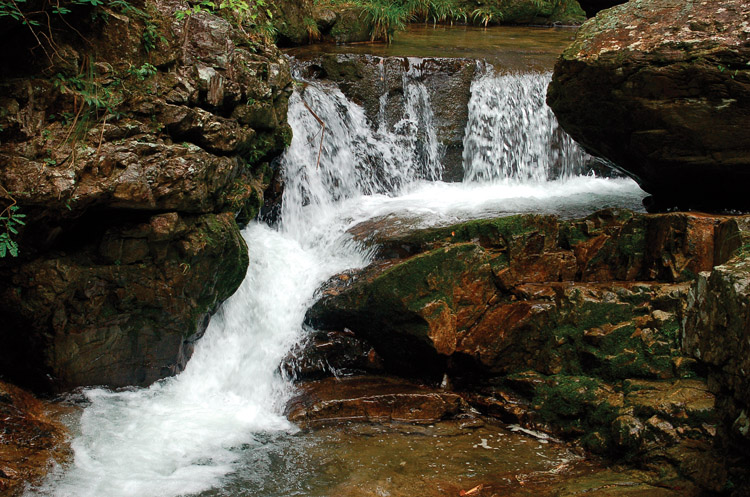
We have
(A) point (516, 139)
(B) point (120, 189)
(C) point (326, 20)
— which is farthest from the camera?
(C) point (326, 20)

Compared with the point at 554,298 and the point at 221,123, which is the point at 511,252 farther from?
the point at 221,123

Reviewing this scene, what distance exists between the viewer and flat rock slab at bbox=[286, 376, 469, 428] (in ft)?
15.5

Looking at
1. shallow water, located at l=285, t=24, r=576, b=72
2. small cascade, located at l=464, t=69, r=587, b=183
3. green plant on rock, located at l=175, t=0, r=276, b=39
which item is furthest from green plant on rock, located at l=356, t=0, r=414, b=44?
green plant on rock, located at l=175, t=0, r=276, b=39

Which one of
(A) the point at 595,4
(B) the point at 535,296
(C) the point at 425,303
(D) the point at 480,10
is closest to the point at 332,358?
(C) the point at 425,303

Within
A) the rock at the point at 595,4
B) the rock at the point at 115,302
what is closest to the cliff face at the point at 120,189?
the rock at the point at 115,302

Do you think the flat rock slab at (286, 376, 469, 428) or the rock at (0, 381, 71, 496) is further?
the flat rock slab at (286, 376, 469, 428)

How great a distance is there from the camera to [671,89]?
4895 mm

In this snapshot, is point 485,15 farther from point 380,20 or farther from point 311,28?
point 311,28

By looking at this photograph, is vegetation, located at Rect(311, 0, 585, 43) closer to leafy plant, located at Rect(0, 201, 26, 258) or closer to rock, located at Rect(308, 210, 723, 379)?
rock, located at Rect(308, 210, 723, 379)

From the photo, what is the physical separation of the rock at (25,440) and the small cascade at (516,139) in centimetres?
593

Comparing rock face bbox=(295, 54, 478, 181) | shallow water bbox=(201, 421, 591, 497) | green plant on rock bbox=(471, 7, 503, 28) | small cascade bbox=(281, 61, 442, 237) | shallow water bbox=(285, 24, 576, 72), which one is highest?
green plant on rock bbox=(471, 7, 503, 28)

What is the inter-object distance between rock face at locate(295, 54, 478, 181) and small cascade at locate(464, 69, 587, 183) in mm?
184

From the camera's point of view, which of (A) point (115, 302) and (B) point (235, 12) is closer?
(A) point (115, 302)

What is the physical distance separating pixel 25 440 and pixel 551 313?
3.85m
